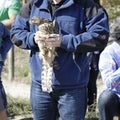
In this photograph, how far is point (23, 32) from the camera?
3275mm

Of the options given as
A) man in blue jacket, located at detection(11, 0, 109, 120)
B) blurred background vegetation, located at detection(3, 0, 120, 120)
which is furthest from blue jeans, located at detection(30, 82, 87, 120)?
blurred background vegetation, located at detection(3, 0, 120, 120)

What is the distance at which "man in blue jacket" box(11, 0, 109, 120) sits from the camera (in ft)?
10.3

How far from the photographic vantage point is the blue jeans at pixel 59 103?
3217 millimetres

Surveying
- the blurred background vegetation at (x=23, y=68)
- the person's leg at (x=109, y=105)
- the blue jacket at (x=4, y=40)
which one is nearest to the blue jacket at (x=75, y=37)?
the blue jacket at (x=4, y=40)

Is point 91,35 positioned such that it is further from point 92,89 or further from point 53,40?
point 92,89

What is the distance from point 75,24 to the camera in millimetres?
3164

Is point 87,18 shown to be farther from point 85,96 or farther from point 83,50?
point 85,96

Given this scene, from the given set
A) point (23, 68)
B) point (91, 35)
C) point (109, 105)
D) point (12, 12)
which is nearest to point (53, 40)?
point (91, 35)

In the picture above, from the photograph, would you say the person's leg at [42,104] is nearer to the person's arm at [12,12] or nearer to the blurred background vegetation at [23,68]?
the person's arm at [12,12]

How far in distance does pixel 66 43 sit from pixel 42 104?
50 centimetres

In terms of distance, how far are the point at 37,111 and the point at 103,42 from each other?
2.33 feet

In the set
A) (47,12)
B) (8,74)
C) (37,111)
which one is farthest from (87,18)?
(8,74)

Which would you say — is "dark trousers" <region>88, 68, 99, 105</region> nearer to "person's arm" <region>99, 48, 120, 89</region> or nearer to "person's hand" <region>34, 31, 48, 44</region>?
"person's arm" <region>99, 48, 120, 89</region>

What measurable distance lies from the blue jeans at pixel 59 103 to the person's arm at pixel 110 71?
0.97 metres
